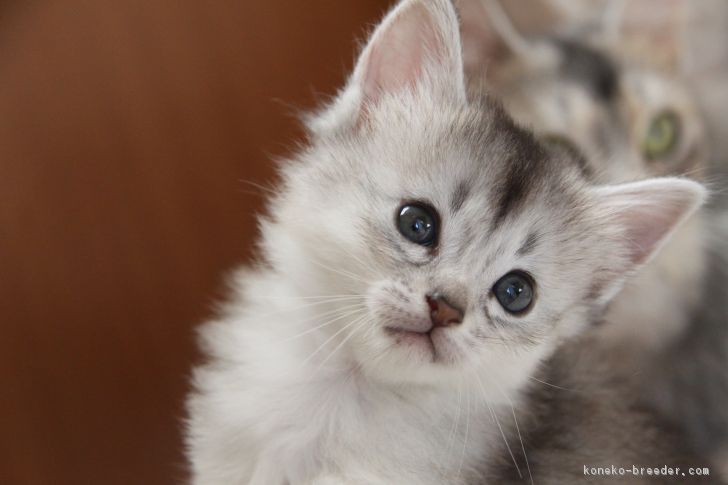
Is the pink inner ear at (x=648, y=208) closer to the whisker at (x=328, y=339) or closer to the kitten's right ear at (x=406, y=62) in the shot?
the kitten's right ear at (x=406, y=62)

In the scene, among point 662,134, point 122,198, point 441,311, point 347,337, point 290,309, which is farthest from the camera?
point 122,198

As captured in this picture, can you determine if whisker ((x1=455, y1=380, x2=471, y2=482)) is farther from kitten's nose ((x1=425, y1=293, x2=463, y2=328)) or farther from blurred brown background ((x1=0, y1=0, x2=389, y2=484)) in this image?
blurred brown background ((x1=0, y1=0, x2=389, y2=484))

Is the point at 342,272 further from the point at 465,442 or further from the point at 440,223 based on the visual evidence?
the point at 465,442

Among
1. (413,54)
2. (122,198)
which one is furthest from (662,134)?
(122,198)

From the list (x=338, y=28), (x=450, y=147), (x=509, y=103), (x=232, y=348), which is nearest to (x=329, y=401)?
(x=232, y=348)

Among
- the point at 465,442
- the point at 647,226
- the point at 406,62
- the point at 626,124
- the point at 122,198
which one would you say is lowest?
the point at 465,442

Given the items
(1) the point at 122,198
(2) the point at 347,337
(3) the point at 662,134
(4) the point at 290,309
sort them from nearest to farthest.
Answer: (2) the point at 347,337, (4) the point at 290,309, (3) the point at 662,134, (1) the point at 122,198

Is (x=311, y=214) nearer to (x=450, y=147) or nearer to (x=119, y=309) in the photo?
(x=450, y=147)

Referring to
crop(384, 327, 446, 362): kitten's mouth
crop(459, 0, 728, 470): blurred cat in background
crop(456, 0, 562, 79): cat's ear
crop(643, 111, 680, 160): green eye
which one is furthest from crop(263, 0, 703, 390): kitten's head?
crop(456, 0, 562, 79): cat's ear
